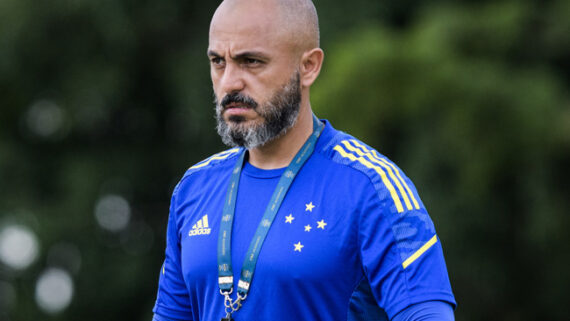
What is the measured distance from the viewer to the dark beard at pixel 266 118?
342cm

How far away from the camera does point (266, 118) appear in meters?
3.43

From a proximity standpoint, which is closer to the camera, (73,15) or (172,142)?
(73,15)

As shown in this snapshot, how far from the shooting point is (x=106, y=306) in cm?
1437

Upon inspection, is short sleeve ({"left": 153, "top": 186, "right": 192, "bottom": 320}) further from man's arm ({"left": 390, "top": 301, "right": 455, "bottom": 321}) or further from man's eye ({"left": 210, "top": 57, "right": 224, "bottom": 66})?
man's arm ({"left": 390, "top": 301, "right": 455, "bottom": 321})

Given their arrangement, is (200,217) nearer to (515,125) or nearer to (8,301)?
(515,125)

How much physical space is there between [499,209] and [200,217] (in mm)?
7998

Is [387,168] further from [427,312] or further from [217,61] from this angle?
[217,61]

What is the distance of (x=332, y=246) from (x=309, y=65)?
68 centimetres

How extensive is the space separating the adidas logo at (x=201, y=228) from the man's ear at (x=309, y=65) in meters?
0.55

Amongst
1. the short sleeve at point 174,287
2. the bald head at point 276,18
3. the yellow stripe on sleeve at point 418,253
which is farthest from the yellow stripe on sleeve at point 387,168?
the short sleeve at point 174,287

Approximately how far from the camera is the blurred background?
32.0ft

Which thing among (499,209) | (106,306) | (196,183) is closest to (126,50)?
(106,306)

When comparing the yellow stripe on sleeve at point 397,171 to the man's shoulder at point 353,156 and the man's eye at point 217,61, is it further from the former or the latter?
the man's eye at point 217,61

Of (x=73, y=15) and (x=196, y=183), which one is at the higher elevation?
(x=73, y=15)
